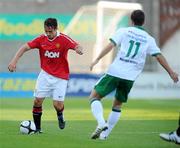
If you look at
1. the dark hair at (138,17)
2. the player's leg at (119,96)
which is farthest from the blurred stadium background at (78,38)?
the dark hair at (138,17)

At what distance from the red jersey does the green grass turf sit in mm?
1241

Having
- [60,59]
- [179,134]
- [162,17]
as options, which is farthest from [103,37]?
[179,134]

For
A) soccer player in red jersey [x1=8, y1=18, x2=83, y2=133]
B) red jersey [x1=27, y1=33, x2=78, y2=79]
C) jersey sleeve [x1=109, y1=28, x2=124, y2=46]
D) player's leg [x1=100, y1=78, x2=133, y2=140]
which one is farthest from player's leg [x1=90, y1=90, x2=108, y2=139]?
red jersey [x1=27, y1=33, x2=78, y2=79]

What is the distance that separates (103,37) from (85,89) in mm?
4988

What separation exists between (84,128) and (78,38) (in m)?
21.9

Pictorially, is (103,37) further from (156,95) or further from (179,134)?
(179,134)

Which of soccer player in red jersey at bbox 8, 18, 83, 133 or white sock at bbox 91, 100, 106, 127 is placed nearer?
white sock at bbox 91, 100, 106, 127

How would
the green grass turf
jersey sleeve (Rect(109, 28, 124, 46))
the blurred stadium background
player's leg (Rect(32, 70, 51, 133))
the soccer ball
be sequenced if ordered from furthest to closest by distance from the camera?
the blurred stadium background → player's leg (Rect(32, 70, 51, 133)) → the soccer ball → jersey sleeve (Rect(109, 28, 124, 46)) → the green grass turf

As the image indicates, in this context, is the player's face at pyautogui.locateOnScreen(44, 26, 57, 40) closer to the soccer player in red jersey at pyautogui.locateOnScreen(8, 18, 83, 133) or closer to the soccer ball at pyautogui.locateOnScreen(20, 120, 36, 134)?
the soccer player in red jersey at pyautogui.locateOnScreen(8, 18, 83, 133)

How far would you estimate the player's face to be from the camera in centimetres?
1307

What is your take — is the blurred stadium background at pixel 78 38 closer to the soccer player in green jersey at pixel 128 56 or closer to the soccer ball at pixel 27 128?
the soccer ball at pixel 27 128

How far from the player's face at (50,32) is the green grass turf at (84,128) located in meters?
1.84

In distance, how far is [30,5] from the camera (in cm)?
4069

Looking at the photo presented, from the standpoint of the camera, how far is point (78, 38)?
36.9m
